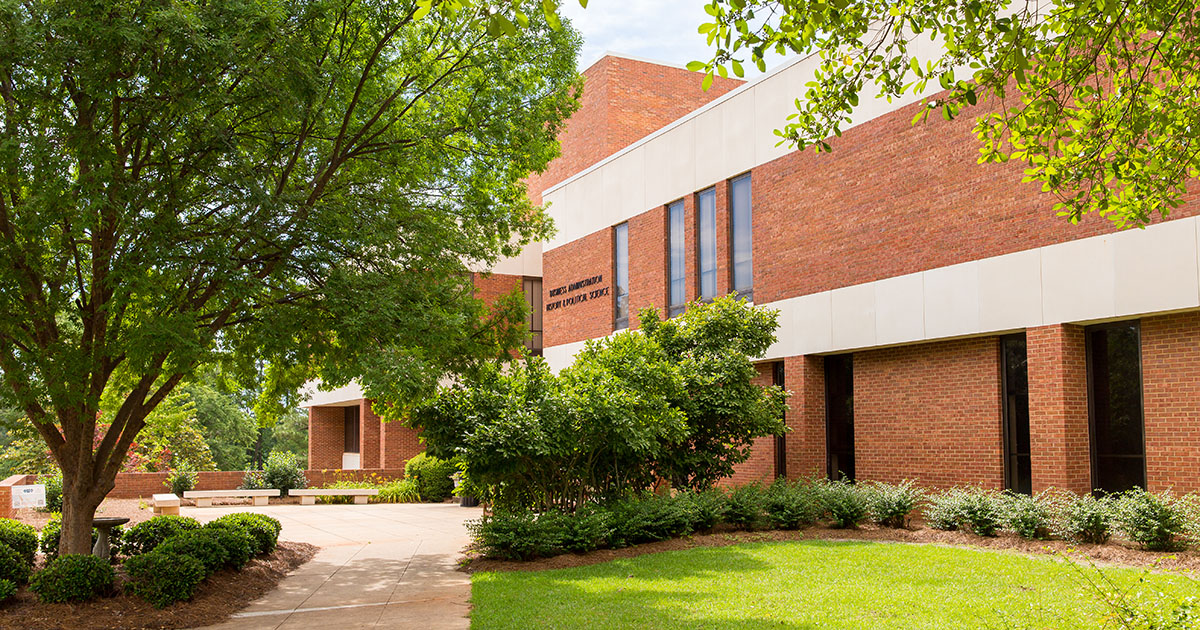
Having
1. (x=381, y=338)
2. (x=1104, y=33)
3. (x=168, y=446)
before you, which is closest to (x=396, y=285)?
(x=381, y=338)

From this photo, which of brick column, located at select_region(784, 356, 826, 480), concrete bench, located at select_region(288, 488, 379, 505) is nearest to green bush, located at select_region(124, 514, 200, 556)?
brick column, located at select_region(784, 356, 826, 480)

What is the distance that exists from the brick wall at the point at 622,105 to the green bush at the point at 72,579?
853 inches

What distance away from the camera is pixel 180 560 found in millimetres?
11180

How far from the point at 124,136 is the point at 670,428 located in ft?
30.7

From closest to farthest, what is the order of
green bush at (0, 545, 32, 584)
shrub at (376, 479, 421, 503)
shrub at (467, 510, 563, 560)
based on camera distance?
green bush at (0, 545, 32, 584)
shrub at (467, 510, 563, 560)
shrub at (376, 479, 421, 503)

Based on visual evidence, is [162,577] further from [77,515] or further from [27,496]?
[27,496]

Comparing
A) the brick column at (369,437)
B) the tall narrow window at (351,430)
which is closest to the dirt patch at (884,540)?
the brick column at (369,437)

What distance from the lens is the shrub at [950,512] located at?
15.2 meters

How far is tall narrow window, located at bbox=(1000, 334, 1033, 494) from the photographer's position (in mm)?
16422

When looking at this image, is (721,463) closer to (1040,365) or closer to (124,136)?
(1040,365)

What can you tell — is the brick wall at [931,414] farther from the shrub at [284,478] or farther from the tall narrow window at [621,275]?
the shrub at [284,478]

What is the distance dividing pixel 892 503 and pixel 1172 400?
14.8 ft

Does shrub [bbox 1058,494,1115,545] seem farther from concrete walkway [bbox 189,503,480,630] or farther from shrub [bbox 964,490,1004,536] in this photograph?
concrete walkway [bbox 189,503,480,630]

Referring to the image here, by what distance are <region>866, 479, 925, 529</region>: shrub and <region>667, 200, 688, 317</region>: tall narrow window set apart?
8.34m
